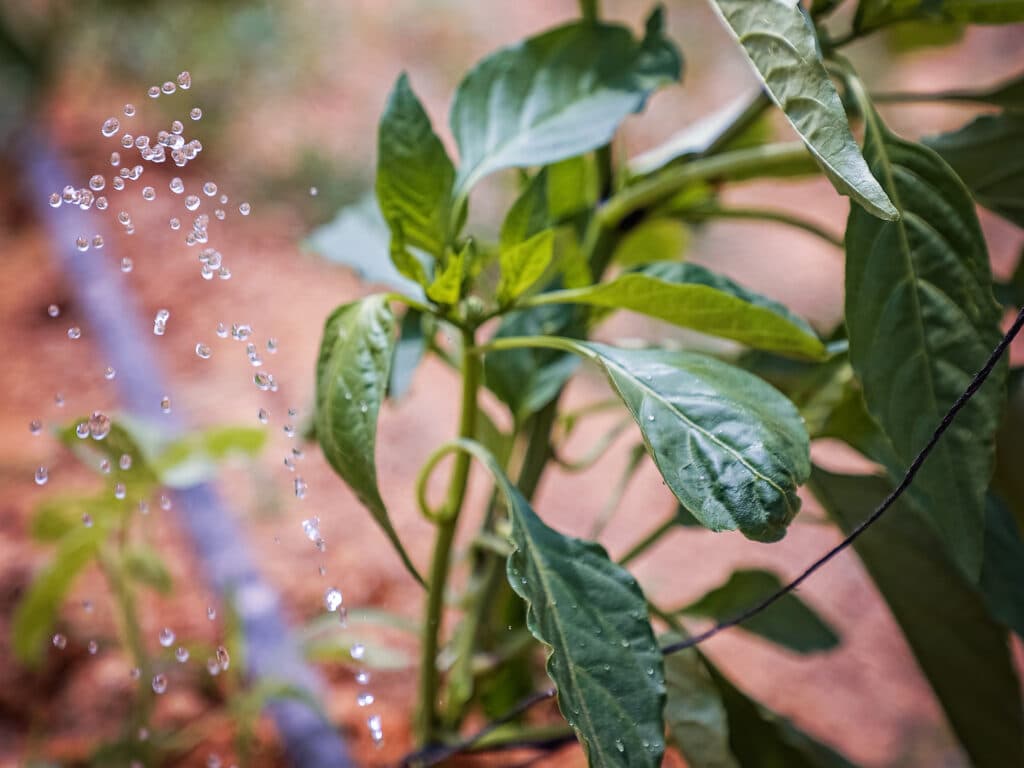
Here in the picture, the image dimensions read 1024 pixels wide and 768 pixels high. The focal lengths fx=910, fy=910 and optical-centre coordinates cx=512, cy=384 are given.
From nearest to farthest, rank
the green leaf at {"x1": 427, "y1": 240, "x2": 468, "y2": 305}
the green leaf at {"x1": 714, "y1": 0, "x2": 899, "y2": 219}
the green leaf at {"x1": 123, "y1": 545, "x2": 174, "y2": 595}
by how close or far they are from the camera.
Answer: the green leaf at {"x1": 714, "y1": 0, "x2": 899, "y2": 219} → the green leaf at {"x1": 427, "y1": 240, "x2": 468, "y2": 305} → the green leaf at {"x1": 123, "y1": 545, "x2": 174, "y2": 595}

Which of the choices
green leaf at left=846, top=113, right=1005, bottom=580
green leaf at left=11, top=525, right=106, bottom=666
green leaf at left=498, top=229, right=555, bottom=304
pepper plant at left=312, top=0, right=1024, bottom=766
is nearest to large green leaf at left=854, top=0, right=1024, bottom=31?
pepper plant at left=312, top=0, right=1024, bottom=766

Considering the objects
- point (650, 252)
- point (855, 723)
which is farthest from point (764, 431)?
point (855, 723)

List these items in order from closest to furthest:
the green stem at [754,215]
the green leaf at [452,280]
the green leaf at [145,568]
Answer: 1. the green leaf at [452,280]
2. the green stem at [754,215]
3. the green leaf at [145,568]

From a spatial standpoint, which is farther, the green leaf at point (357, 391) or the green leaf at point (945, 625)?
the green leaf at point (945, 625)

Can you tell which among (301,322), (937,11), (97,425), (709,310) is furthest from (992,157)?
(301,322)

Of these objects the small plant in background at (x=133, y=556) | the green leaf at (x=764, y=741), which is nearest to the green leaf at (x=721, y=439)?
the green leaf at (x=764, y=741)

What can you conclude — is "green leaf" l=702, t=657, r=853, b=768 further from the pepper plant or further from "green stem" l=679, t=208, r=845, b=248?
"green stem" l=679, t=208, r=845, b=248

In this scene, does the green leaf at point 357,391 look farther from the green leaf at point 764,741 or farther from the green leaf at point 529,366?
the green leaf at point 764,741

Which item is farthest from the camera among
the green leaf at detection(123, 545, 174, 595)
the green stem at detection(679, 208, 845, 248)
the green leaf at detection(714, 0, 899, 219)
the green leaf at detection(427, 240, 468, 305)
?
the green leaf at detection(123, 545, 174, 595)
